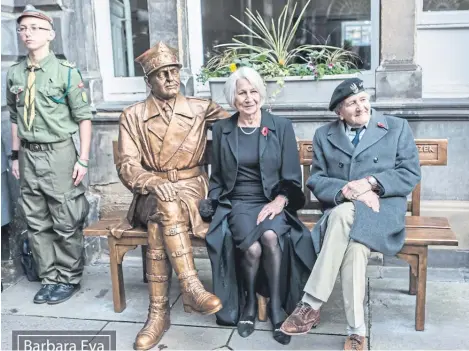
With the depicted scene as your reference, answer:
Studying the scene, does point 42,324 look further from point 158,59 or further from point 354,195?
point 354,195

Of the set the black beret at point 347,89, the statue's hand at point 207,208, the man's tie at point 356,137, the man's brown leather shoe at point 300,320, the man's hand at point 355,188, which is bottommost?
the man's brown leather shoe at point 300,320

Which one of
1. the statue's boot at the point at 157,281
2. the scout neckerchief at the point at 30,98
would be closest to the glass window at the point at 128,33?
the scout neckerchief at the point at 30,98

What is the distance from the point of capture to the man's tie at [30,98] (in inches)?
170

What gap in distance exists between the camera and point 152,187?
3.89 meters

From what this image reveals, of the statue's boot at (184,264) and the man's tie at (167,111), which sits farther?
the man's tie at (167,111)

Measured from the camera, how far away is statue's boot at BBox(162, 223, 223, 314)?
3.65m

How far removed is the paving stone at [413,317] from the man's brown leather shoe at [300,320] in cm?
43

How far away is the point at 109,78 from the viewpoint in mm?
5609

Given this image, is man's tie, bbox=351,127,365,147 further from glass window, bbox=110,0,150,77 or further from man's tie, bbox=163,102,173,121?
glass window, bbox=110,0,150,77

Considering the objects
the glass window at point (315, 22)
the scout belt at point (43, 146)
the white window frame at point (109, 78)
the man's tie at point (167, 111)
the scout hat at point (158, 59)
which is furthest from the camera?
the white window frame at point (109, 78)

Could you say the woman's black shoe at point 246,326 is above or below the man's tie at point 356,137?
below

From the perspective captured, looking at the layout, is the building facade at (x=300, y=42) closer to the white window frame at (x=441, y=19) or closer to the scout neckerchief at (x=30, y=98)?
the white window frame at (x=441, y=19)

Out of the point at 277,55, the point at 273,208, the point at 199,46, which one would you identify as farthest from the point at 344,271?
the point at 199,46

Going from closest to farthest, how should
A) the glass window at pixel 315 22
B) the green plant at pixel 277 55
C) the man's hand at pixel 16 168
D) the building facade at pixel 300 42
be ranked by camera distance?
the man's hand at pixel 16 168, the building facade at pixel 300 42, the green plant at pixel 277 55, the glass window at pixel 315 22
